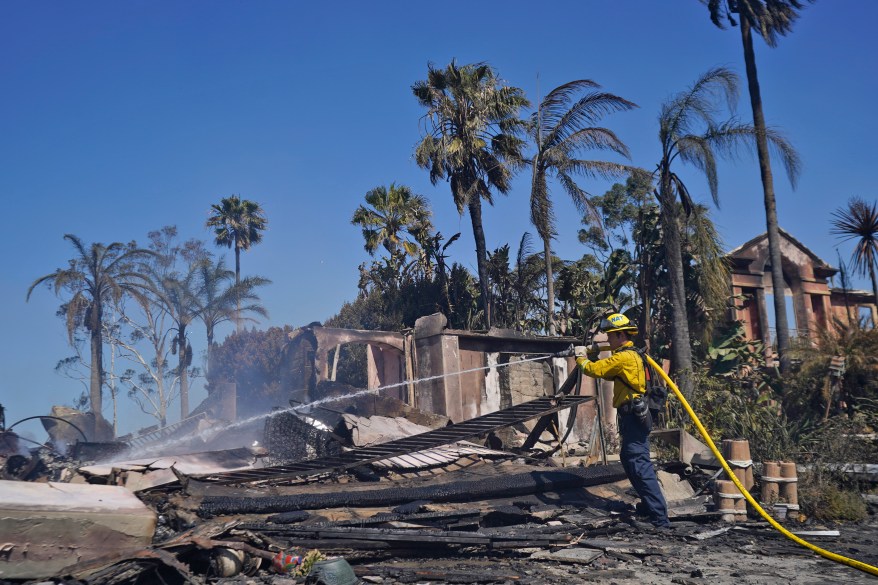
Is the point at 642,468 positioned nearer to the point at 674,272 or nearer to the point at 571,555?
the point at 571,555

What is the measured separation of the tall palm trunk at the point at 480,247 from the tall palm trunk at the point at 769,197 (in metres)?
8.17

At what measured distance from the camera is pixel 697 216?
1625 centimetres

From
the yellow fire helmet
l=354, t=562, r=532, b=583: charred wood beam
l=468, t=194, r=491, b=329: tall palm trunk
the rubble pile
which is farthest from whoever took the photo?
l=468, t=194, r=491, b=329: tall palm trunk

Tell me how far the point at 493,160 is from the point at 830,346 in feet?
38.5

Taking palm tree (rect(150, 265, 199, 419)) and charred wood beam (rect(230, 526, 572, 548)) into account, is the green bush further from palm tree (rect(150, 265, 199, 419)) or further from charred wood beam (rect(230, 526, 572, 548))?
palm tree (rect(150, 265, 199, 419))

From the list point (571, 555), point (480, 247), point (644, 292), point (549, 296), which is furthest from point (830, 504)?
point (480, 247)

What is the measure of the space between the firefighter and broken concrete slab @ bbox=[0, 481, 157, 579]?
4.74 meters

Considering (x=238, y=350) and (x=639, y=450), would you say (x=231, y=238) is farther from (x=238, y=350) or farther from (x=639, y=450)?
(x=639, y=450)

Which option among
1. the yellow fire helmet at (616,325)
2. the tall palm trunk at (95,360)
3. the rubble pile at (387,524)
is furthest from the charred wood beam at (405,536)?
the tall palm trunk at (95,360)

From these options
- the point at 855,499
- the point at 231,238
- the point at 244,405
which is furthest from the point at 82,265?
the point at 855,499

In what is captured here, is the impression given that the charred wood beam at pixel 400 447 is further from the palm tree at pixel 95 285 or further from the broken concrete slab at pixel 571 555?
the palm tree at pixel 95 285

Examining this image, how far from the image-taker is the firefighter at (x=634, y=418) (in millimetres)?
7453

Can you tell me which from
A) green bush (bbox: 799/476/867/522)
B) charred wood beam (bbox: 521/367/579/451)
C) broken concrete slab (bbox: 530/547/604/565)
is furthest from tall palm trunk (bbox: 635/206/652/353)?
broken concrete slab (bbox: 530/547/604/565)

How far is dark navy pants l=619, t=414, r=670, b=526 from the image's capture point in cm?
744
